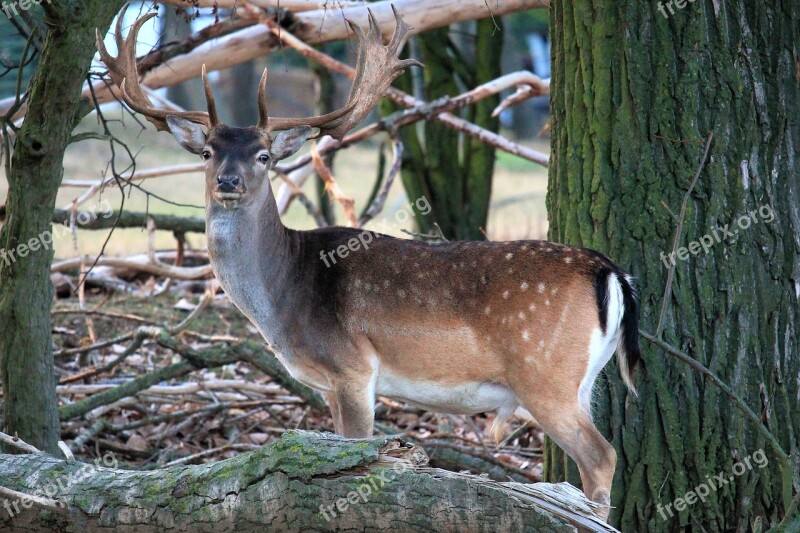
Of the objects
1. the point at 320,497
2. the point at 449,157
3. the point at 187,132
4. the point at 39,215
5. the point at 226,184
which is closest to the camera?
the point at 320,497

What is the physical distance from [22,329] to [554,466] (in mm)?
3269

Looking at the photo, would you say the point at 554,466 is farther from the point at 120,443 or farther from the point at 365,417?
the point at 120,443

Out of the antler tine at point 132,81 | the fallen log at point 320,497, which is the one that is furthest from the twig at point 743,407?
the antler tine at point 132,81

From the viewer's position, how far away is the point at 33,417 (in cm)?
585

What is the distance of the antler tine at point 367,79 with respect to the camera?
250 inches

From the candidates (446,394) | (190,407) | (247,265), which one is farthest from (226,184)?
(190,407)

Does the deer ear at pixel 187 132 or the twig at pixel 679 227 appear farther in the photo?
the deer ear at pixel 187 132

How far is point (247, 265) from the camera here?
20.2ft

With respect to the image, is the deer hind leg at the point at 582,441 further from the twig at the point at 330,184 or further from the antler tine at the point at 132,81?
the twig at the point at 330,184

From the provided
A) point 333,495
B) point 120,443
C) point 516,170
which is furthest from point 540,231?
point 516,170

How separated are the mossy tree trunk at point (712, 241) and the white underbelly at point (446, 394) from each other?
76 centimetres

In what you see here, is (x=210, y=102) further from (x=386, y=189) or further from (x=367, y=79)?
(x=386, y=189)

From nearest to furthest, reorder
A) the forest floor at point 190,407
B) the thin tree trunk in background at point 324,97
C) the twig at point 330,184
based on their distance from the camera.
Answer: the forest floor at point 190,407, the twig at point 330,184, the thin tree trunk in background at point 324,97

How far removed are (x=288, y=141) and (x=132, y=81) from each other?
1.10 m
